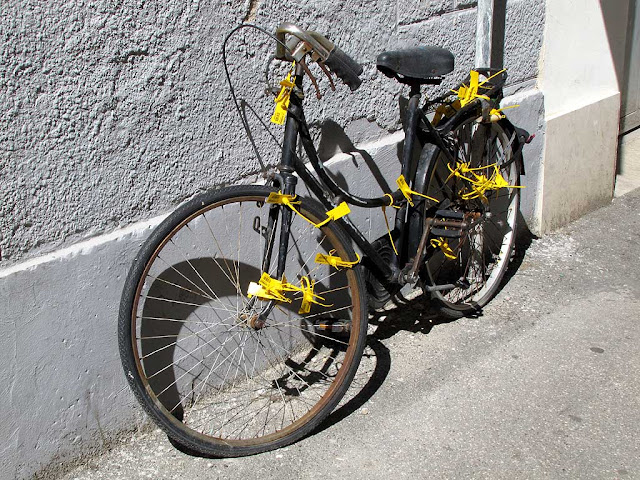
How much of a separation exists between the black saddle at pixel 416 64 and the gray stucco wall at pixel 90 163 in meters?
0.39

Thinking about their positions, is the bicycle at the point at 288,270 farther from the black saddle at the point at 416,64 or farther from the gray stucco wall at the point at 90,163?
the gray stucco wall at the point at 90,163

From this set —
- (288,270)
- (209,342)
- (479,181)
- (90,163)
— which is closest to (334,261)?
(288,270)

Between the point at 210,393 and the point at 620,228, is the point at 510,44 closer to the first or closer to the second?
the point at 620,228

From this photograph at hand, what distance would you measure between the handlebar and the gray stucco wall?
13.9 inches

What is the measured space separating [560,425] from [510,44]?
2200 millimetres

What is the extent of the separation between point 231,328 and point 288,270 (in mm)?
394

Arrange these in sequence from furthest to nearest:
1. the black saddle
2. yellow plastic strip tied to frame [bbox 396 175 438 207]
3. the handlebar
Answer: yellow plastic strip tied to frame [bbox 396 175 438 207]
the black saddle
the handlebar

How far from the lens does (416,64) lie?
3439mm

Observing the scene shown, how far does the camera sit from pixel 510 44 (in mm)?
4500

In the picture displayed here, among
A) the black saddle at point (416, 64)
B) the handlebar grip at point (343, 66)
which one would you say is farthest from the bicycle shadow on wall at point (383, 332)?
the handlebar grip at point (343, 66)

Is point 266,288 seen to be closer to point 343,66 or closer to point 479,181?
point 343,66

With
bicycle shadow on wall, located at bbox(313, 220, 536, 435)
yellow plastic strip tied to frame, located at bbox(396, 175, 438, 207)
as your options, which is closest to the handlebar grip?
yellow plastic strip tied to frame, located at bbox(396, 175, 438, 207)

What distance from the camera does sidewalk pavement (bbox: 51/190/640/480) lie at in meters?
3.06

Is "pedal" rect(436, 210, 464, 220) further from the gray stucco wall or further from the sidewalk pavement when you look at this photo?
the gray stucco wall
